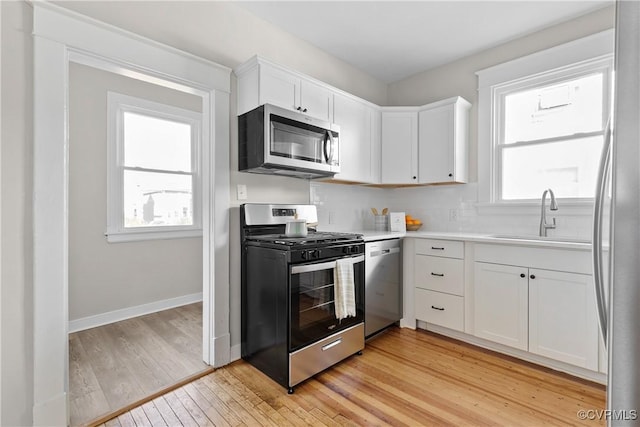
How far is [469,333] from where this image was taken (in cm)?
267

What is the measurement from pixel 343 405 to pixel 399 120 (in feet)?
9.16

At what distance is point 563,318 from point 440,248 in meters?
0.98

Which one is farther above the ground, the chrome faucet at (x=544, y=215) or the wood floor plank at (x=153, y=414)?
the chrome faucet at (x=544, y=215)

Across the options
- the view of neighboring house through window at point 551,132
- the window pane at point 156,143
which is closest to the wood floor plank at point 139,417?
the window pane at point 156,143

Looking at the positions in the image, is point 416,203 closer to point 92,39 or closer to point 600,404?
point 600,404

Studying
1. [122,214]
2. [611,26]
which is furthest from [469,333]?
[122,214]

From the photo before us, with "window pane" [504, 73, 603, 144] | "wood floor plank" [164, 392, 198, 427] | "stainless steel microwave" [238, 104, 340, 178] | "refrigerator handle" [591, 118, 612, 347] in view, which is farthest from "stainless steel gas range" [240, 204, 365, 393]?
"window pane" [504, 73, 603, 144]

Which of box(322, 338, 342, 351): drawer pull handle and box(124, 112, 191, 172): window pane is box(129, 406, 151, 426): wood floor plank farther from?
box(124, 112, 191, 172): window pane

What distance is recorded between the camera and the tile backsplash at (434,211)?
2.73 m

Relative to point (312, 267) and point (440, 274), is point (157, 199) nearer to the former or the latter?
point (312, 267)

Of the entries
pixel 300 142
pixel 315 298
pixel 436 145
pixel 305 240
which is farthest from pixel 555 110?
pixel 315 298

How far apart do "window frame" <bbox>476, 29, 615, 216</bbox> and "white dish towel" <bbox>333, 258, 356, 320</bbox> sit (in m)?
1.74

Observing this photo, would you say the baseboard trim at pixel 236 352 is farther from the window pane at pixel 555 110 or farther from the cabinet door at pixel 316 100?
the window pane at pixel 555 110

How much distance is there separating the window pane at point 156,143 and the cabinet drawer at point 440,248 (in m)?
2.91
